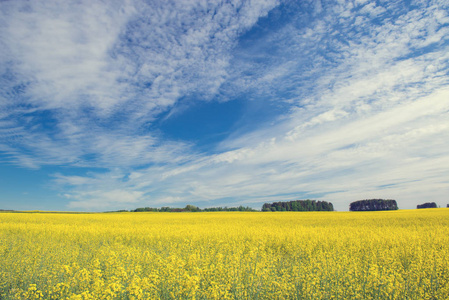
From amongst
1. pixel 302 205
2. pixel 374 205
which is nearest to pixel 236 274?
pixel 302 205

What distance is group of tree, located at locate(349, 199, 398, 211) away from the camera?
73.7 m

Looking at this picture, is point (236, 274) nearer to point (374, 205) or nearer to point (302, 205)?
point (302, 205)

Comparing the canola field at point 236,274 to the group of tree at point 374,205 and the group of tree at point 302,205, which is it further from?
the group of tree at point 374,205

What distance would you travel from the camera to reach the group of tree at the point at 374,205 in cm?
7369

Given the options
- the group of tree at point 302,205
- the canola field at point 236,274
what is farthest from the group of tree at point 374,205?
the canola field at point 236,274

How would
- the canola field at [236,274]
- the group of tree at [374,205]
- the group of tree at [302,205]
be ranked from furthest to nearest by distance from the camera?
the group of tree at [302,205], the group of tree at [374,205], the canola field at [236,274]

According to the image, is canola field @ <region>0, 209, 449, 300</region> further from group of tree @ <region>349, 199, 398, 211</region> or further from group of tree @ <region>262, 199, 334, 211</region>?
group of tree @ <region>349, 199, 398, 211</region>

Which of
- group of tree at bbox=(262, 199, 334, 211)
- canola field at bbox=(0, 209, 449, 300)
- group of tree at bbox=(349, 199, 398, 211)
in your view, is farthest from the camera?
group of tree at bbox=(262, 199, 334, 211)

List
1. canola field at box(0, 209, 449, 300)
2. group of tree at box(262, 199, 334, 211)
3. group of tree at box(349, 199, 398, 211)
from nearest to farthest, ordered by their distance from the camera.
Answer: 1. canola field at box(0, 209, 449, 300)
2. group of tree at box(349, 199, 398, 211)
3. group of tree at box(262, 199, 334, 211)

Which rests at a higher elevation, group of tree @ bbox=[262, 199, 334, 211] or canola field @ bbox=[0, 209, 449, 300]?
group of tree @ bbox=[262, 199, 334, 211]

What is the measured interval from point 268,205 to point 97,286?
78.2m

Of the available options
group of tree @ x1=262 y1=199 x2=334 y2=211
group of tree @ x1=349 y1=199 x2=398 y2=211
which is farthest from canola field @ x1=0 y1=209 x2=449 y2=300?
group of tree @ x1=349 y1=199 x2=398 y2=211

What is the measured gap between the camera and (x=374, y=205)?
76188 mm

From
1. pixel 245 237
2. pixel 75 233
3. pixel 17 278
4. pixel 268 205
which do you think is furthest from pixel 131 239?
pixel 268 205
